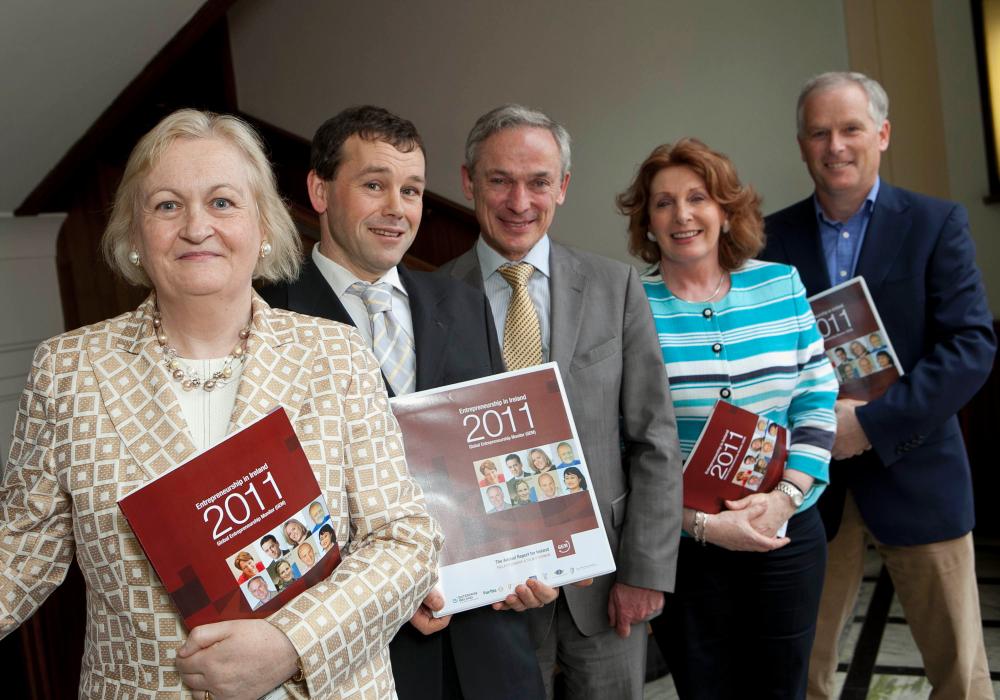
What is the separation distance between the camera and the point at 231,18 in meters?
6.49

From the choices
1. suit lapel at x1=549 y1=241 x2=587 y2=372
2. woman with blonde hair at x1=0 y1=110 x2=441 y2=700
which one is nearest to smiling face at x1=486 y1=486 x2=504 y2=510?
woman with blonde hair at x1=0 y1=110 x2=441 y2=700

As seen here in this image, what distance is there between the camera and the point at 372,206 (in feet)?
5.78

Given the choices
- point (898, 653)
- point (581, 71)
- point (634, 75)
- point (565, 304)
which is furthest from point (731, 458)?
point (581, 71)

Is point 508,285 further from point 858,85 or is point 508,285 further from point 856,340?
point 858,85

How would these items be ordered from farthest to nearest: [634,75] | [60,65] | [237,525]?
[634,75], [60,65], [237,525]

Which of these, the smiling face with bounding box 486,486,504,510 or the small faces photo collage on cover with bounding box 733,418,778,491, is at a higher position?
the smiling face with bounding box 486,486,504,510

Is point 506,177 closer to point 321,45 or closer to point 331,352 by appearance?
point 331,352

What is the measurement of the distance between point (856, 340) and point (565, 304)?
0.85 meters

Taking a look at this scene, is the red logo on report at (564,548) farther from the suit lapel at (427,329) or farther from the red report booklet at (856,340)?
the red report booklet at (856,340)

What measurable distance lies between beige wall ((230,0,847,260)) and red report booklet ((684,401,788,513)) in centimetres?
281

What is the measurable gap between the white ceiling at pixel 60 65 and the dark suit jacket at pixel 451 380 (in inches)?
60.1

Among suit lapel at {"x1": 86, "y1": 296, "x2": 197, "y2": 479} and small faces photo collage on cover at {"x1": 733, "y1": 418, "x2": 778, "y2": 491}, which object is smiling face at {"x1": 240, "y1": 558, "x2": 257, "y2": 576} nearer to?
suit lapel at {"x1": 86, "y1": 296, "x2": 197, "y2": 479}

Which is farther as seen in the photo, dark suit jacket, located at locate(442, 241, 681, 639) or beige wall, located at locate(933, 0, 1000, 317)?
beige wall, located at locate(933, 0, 1000, 317)

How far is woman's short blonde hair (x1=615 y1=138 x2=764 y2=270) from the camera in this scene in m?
2.24
